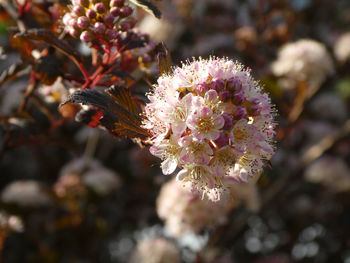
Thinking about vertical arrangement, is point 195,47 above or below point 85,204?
above

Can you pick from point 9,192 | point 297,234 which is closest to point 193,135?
point 9,192

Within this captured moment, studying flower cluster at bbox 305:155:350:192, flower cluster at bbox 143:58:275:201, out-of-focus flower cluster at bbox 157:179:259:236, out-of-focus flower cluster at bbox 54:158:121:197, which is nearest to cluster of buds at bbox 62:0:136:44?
flower cluster at bbox 143:58:275:201

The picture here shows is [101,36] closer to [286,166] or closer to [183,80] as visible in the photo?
[183,80]

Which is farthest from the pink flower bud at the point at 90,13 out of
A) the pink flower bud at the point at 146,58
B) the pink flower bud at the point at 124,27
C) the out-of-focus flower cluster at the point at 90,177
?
the out-of-focus flower cluster at the point at 90,177

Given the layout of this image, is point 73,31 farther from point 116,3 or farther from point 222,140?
point 222,140

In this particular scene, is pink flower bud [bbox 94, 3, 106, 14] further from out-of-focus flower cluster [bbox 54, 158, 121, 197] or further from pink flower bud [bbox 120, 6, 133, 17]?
out-of-focus flower cluster [bbox 54, 158, 121, 197]

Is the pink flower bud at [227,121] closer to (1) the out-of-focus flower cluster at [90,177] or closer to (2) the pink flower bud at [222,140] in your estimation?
(2) the pink flower bud at [222,140]
